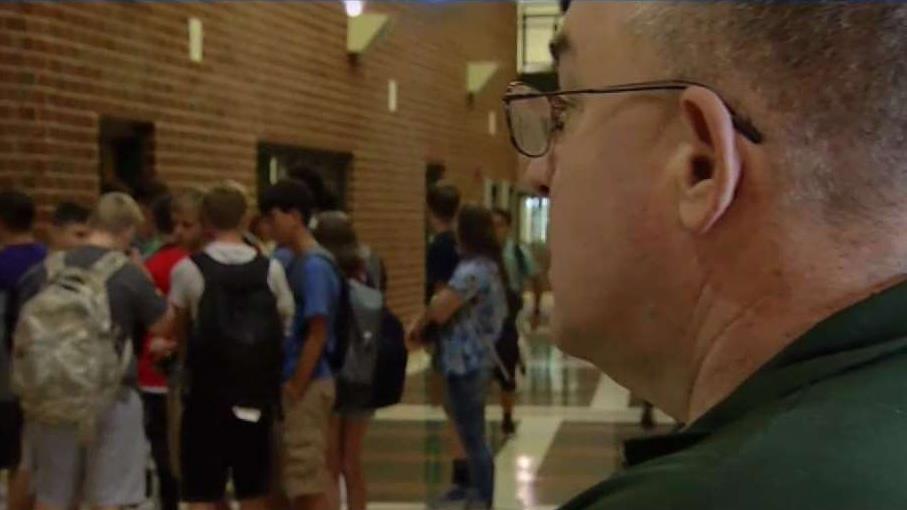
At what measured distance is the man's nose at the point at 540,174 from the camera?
110cm

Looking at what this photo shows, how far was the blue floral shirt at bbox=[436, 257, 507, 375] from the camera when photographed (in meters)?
5.55

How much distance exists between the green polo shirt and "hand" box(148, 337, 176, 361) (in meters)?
4.23

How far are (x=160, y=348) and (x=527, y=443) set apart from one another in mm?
3328

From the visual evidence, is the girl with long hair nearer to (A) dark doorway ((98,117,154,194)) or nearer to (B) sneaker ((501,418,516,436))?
(A) dark doorway ((98,117,154,194))

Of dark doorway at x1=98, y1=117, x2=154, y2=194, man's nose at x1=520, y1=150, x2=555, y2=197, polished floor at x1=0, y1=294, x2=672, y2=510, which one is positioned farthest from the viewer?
dark doorway at x1=98, y1=117, x2=154, y2=194

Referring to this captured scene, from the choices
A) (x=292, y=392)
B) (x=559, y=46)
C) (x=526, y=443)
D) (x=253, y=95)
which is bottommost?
(x=526, y=443)

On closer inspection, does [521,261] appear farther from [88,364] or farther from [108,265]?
[88,364]

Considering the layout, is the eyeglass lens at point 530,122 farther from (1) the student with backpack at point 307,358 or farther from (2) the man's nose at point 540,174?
(1) the student with backpack at point 307,358

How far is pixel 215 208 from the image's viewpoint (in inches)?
185

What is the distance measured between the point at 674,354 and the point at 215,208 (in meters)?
3.89

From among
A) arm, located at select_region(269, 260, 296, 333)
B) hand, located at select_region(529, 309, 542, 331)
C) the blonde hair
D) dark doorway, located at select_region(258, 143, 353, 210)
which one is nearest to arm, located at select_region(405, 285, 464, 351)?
arm, located at select_region(269, 260, 296, 333)

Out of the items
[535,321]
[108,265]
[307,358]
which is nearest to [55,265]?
[108,265]

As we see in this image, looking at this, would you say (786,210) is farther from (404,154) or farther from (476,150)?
(476,150)

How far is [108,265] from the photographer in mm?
4551
